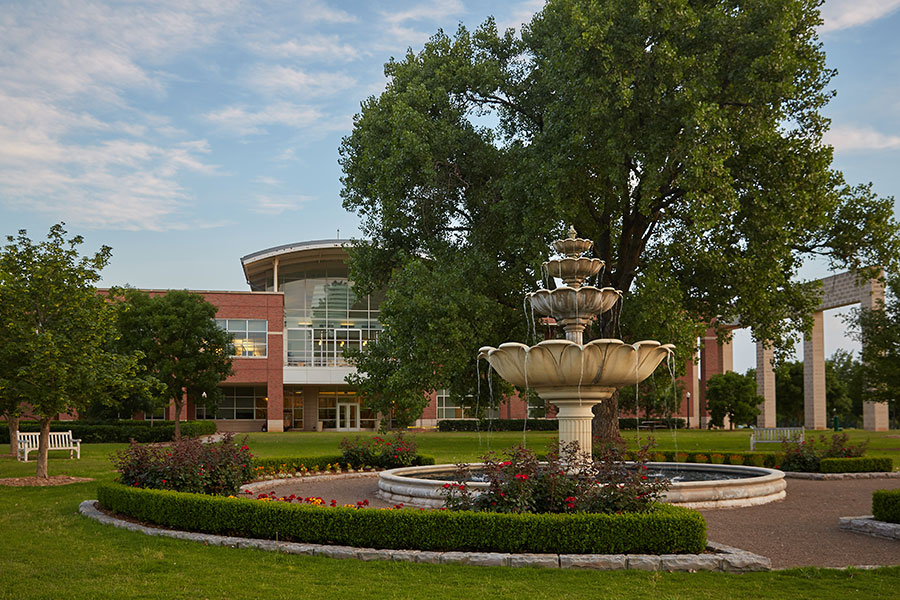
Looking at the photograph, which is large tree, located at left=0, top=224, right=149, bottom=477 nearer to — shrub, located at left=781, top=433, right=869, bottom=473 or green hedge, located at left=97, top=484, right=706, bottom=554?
green hedge, located at left=97, top=484, right=706, bottom=554

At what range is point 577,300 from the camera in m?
12.4

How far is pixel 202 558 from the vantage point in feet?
25.7

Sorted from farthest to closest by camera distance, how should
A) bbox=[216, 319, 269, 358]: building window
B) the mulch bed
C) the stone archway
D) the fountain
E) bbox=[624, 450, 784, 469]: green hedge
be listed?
1. bbox=[216, 319, 269, 358]: building window
2. the stone archway
3. bbox=[624, 450, 784, 469]: green hedge
4. the mulch bed
5. the fountain

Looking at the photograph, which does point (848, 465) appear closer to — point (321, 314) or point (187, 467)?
point (187, 467)

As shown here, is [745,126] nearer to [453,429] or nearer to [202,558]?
[202,558]

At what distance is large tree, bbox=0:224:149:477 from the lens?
51.1 feet

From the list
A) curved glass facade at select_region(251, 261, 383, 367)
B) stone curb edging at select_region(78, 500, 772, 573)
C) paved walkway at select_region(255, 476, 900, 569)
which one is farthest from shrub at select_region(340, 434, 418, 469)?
curved glass facade at select_region(251, 261, 383, 367)

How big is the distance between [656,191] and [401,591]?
1437 cm

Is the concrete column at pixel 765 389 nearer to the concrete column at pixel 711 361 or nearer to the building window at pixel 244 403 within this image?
the concrete column at pixel 711 361

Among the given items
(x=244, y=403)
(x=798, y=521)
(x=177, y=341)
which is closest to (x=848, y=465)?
(x=798, y=521)

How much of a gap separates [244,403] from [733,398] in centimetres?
3368

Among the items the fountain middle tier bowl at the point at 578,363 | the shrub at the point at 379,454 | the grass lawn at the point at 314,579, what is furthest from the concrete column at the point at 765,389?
the grass lawn at the point at 314,579

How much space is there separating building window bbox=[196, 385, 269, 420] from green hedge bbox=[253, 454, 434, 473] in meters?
35.3

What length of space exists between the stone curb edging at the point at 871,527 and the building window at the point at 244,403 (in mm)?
45426
